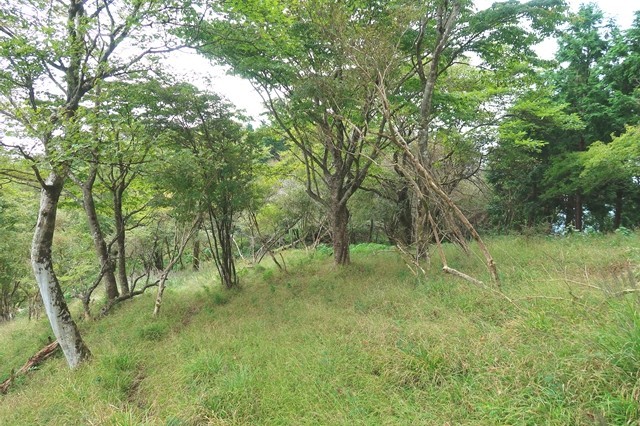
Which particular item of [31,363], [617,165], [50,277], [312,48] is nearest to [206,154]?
[312,48]

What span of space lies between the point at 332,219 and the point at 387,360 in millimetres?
5702

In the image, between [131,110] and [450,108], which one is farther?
[450,108]

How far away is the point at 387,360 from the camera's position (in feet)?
11.8

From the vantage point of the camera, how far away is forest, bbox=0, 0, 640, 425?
312cm

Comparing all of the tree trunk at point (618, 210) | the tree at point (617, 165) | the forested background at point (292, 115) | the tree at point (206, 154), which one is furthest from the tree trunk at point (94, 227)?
Answer: the tree trunk at point (618, 210)

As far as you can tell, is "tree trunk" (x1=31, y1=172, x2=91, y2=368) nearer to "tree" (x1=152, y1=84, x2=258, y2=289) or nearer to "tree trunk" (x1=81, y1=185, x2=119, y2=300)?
"tree" (x1=152, y1=84, x2=258, y2=289)

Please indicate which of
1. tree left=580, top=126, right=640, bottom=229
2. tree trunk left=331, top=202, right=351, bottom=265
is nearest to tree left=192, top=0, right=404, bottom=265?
tree trunk left=331, top=202, right=351, bottom=265

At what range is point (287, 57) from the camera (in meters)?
6.72

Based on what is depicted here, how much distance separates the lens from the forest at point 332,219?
312cm

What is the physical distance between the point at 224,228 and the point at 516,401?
7.85m

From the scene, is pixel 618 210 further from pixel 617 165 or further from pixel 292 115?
pixel 292 115

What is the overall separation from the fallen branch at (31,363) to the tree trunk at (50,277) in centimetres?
159

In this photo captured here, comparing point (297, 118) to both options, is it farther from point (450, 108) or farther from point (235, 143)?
point (450, 108)

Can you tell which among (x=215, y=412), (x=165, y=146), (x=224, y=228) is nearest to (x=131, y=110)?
(x=165, y=146)
